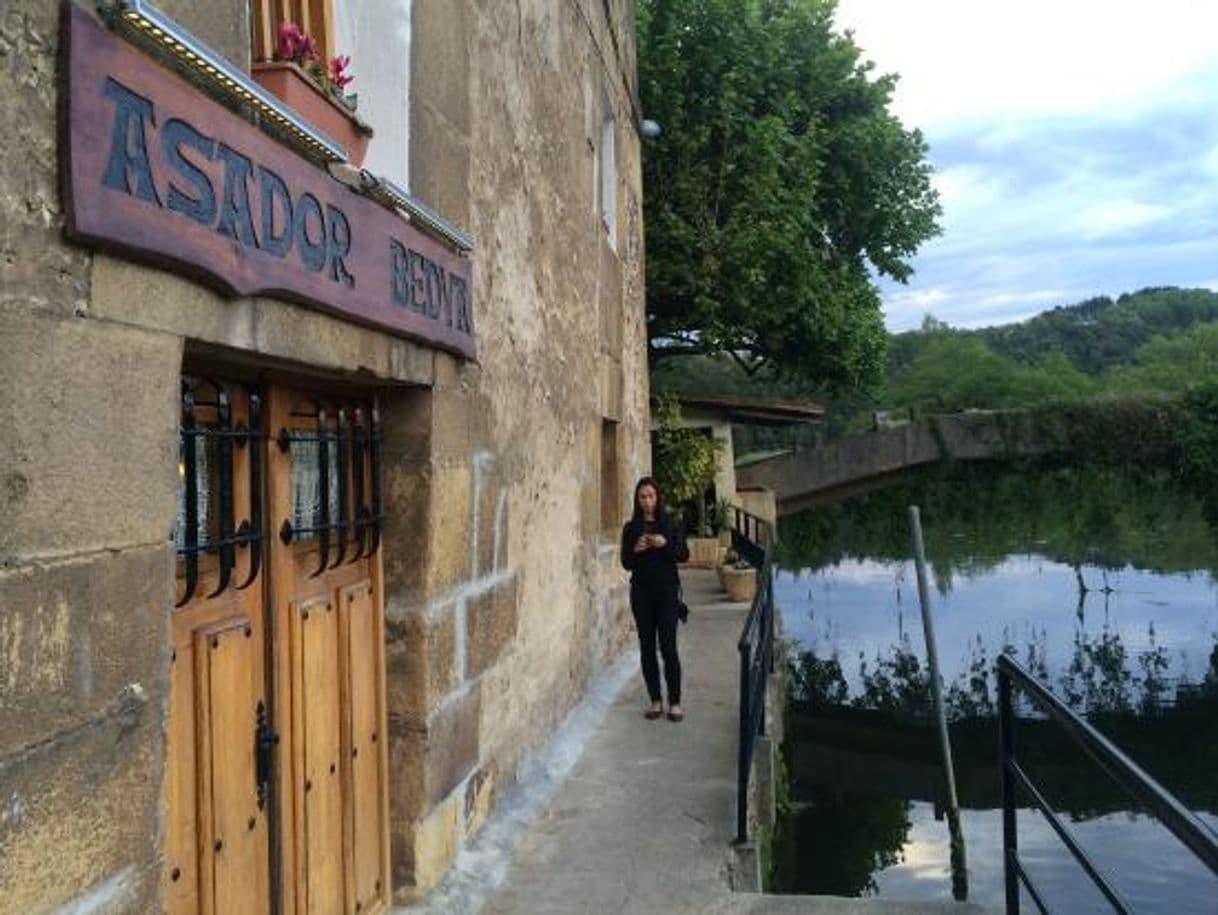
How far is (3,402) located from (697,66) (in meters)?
15.2

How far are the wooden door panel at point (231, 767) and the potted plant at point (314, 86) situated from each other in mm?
1229

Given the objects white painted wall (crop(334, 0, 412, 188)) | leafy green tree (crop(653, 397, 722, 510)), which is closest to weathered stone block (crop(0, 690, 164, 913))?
white painted wall (crop(334, 0, 412, 188))

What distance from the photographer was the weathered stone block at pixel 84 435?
1580mm

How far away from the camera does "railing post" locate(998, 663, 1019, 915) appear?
3.25 m

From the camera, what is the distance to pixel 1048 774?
1209 centimetres

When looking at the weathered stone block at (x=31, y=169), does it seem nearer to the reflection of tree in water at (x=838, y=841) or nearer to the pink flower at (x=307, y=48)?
the pink flower at (x=307, y=48)

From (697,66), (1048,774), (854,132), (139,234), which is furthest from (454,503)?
(854,132)

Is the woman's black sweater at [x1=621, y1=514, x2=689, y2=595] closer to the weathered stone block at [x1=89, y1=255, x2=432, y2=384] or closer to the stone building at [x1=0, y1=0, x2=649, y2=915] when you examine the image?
the stone building at [x1=0, y1=0, x2=649, y2=915]

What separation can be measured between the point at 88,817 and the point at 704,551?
13399mm

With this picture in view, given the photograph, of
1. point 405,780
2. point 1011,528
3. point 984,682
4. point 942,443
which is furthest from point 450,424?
point 1011,528

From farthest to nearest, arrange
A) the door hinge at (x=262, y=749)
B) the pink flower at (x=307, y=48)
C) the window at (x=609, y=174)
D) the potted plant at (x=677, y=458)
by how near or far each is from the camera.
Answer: the potted plant at (x=677, y=458) → the window at (x=609, y=174) → the door hinge at (x=262, y=749) → the pink flower at (x=307, y=48)

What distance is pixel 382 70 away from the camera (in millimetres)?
3178

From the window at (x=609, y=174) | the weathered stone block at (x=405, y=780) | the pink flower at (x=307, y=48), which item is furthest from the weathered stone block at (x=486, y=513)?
the window at (x=609, y=174)

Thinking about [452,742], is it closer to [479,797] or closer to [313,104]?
[479,797]
